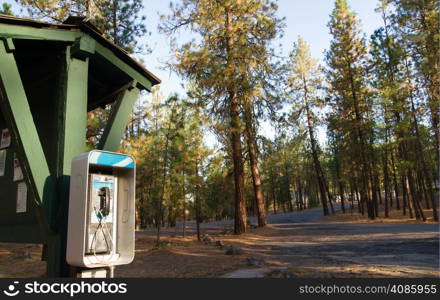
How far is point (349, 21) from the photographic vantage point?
97.2 feet

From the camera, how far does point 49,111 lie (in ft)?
19.7

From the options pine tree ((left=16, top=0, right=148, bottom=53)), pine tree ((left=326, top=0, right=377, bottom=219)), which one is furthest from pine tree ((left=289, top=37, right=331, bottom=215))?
pine tree ((left=16, top=0, right=148, bottom=53))

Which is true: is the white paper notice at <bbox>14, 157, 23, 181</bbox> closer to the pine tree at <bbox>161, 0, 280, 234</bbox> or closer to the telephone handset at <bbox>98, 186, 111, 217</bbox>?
the telephone handset at <bbox>98, 186, 111, 217</bbox>

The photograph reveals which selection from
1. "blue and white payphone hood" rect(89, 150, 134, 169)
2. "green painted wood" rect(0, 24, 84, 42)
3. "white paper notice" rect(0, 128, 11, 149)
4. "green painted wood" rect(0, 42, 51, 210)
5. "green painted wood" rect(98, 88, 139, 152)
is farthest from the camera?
"white paper notice" rect(0, 128, 11, 149)

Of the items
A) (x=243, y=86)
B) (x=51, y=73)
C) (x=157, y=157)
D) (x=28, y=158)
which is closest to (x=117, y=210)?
(x=28, y=158)

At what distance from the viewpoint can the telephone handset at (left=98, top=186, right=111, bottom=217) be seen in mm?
5073

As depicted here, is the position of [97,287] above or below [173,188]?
below

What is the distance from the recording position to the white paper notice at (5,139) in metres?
6.68

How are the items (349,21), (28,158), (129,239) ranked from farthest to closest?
1. (349,21)
2. (129,239)
3. (28,158)

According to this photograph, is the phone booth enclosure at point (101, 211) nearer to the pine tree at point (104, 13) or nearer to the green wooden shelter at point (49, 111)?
the green wooden shelter at point (49, 111)

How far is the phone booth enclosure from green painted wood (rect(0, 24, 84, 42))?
1766 millimetres

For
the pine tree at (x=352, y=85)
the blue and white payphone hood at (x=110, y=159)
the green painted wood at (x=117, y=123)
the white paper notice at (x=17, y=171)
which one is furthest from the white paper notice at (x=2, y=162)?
the pine tree at (x=352, y=85)

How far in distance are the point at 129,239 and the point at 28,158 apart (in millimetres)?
1878

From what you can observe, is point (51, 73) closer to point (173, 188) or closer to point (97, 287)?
point (97, 287)
